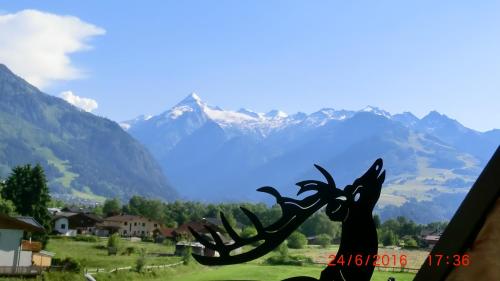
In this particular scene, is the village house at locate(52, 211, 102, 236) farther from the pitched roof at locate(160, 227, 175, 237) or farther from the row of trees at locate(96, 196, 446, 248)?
the row of trees at locate(96, 196, 446, 248)

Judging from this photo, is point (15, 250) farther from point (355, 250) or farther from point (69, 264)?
point (355, 250)

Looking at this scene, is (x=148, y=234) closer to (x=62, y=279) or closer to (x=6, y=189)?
(x=6, y=189)

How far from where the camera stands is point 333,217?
3.27 metres

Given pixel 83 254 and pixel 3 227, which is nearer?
pixel 3 227

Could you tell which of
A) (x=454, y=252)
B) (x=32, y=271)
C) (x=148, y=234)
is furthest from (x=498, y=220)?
(x=148, y=234)

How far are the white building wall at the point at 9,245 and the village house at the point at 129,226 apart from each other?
37.1 metres

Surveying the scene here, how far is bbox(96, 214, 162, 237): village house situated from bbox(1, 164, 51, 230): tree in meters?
24.5

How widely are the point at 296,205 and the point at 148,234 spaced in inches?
2391

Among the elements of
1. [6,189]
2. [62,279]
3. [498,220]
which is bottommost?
[62,279]

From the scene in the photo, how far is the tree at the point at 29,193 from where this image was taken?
35969 millimetres

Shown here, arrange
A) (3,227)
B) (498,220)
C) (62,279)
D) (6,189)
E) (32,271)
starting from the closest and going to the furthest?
(498,220) → (3,227) → (32,271) → (62,279) → (6,189)

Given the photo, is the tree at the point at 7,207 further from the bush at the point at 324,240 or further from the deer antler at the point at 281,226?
the deer antler at the point at 281,226

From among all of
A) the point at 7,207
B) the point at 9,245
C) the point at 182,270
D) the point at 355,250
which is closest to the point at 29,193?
the point at 7,207

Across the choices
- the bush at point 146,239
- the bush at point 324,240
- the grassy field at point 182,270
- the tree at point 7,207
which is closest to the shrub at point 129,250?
the grassy field at point 182,270
